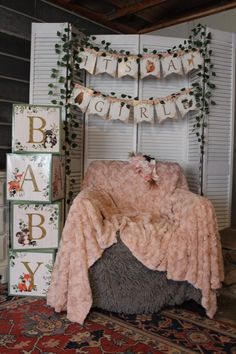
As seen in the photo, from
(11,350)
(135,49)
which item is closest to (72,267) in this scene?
(11,350)

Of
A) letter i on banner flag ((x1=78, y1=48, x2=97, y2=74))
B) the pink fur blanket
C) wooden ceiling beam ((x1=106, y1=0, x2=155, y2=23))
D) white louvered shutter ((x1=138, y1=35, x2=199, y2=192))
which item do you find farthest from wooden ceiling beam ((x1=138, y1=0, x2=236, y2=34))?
the pink fur blanket

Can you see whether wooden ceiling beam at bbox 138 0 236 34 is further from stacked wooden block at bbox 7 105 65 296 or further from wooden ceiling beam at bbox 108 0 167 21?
stacked wooden block at bbox 7 105 65 296

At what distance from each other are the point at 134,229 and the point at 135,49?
6.31ft

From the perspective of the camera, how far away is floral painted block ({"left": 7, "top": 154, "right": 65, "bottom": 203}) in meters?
2.39

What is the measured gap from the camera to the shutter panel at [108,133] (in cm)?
333

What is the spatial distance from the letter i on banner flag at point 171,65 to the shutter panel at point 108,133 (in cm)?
39

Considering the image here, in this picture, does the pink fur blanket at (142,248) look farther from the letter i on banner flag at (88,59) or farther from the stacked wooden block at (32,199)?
the letter i on banner flag at (88,59)

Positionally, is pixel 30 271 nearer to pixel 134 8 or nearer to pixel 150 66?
pixel 150 66

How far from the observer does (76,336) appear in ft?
6.20

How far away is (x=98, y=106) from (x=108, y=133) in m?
0.35

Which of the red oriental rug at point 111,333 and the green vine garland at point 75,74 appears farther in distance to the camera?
the green vine garland at point 75,74

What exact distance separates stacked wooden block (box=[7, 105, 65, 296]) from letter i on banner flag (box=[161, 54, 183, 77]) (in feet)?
4.08

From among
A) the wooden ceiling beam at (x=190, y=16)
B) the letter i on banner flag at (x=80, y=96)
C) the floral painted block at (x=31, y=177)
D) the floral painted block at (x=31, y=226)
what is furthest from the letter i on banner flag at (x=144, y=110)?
the wooden ceiling beam at (x=190, y=16)

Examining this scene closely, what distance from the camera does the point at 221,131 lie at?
10.6ft
